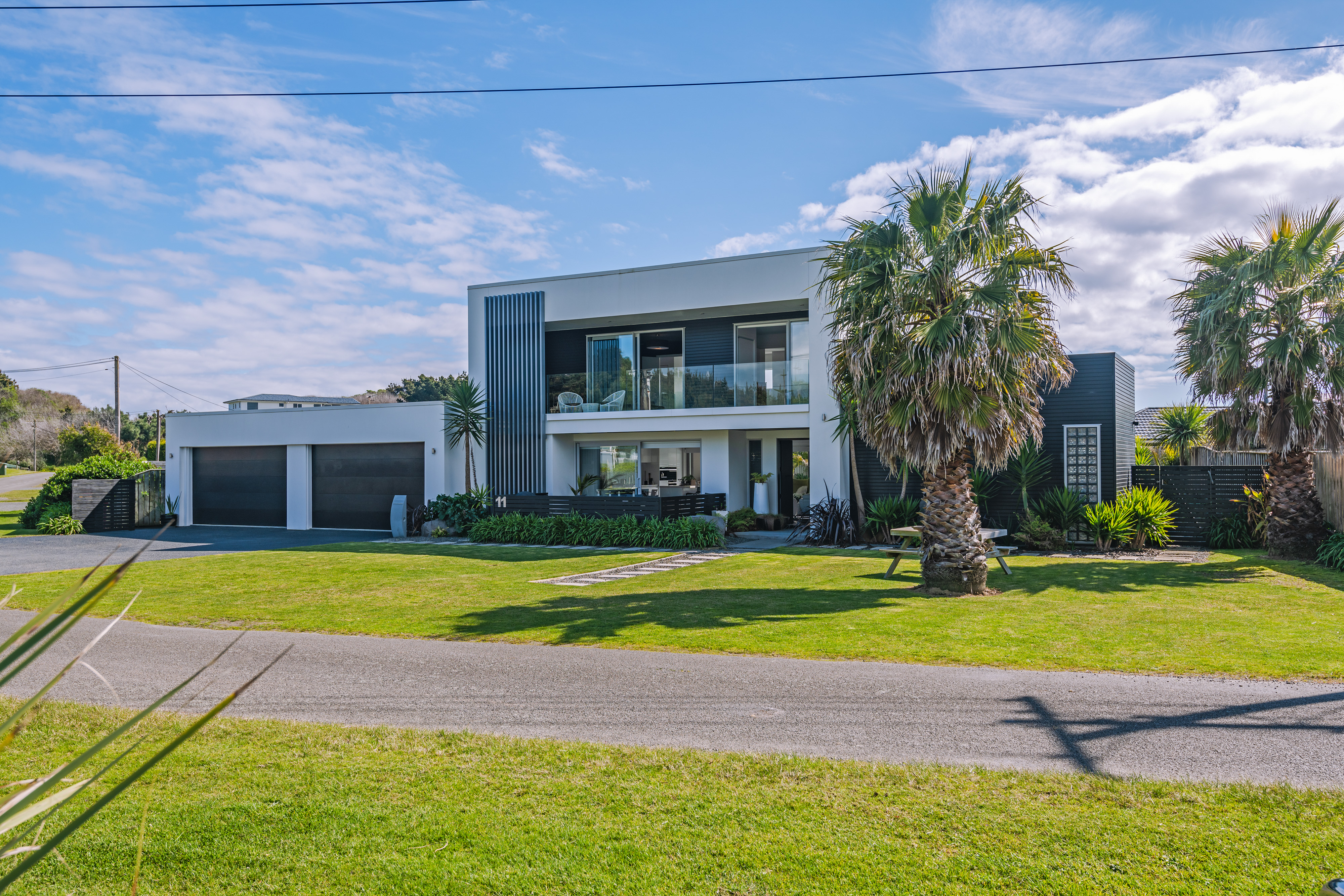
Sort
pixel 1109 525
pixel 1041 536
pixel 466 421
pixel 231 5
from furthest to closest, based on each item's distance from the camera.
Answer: pixel 466 421
pixel 1041 536
pixel 1109 525
pixel 231 5

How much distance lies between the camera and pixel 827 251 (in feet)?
62.7

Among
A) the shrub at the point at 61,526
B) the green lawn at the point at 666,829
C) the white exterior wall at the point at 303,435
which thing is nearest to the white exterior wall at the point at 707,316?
the white exterior wall at the point at 303,435

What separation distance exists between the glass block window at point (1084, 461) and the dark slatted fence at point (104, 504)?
82.9 feet

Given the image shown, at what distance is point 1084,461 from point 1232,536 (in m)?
2.90

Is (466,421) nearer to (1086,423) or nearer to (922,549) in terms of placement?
(922,549)

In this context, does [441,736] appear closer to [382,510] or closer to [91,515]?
[382,510]

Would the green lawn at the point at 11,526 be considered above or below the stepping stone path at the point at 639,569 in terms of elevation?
below

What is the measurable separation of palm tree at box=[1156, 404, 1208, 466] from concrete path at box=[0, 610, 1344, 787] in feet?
71.9

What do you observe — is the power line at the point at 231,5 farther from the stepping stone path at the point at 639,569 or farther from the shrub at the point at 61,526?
the shrub at the point at 61,526

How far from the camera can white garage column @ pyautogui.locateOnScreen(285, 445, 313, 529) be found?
80.7 ft

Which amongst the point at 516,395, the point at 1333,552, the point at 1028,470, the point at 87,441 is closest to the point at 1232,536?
the point at 1333,552

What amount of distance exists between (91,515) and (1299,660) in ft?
91.2

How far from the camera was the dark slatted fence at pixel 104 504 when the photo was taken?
79.7 feet

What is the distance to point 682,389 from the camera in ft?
67.7
